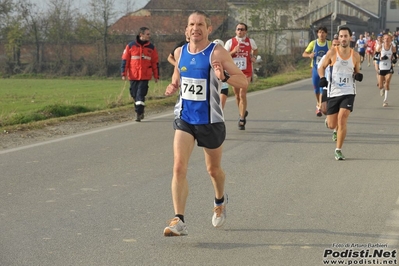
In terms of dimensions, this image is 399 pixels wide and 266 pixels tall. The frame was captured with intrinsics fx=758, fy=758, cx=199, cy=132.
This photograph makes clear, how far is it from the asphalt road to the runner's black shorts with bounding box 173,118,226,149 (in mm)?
746

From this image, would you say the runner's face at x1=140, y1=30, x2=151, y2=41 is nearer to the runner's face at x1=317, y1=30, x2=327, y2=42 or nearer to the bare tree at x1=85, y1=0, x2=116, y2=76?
the runner's face at x1=317, y1=30, x2=327, y2=42

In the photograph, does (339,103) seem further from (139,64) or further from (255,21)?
(255,21)

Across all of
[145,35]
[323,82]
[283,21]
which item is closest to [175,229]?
[323,82]

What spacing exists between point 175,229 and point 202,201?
5.17ft

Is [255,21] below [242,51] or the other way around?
the other way around

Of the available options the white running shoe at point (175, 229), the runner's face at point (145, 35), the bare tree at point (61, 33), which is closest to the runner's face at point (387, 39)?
the runner's face at point (145, 35)

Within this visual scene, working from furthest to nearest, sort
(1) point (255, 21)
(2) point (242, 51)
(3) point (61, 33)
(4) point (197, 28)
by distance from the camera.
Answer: (3) point (61, 33) → (1) point (255, 21) → (2) point (242, 51) → (4) point (197, 28)

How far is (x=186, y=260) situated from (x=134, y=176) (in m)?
3.50

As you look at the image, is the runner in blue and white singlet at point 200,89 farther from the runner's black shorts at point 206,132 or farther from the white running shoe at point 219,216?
the white running shoe at point 219,216

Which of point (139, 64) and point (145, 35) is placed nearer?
point (145, 35)

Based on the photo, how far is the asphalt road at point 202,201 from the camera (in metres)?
5.80

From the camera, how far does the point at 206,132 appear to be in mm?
6395

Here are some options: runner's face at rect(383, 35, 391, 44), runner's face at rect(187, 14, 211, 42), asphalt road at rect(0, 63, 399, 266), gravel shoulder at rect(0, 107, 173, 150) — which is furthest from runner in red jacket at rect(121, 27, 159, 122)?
runner's face at rect(187, 14, 211, 42)

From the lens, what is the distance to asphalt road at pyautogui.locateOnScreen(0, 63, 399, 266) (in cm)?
580
